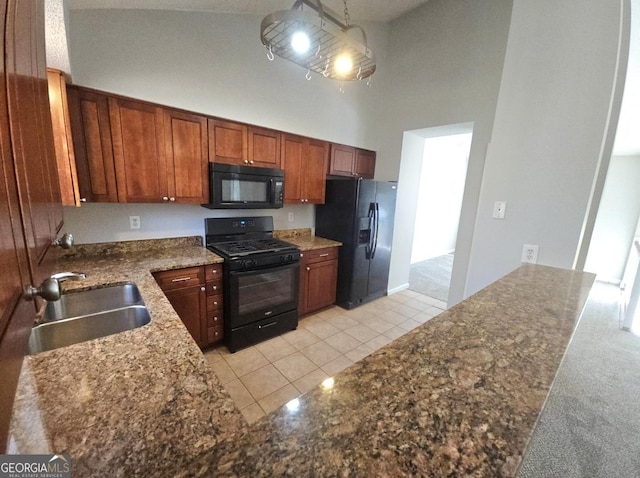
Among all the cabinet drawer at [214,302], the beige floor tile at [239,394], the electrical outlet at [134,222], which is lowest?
the beige floor tile at [239,394]

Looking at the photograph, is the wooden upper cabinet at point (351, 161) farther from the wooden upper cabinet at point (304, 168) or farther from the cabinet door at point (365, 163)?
the wooden upper cabinet at point (304, 168)

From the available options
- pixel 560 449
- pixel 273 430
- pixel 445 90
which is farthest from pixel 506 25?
pixel 273 430

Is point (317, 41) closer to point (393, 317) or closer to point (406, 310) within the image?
point (393, 317)

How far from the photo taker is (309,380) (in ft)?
6.96

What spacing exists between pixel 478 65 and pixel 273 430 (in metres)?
3.60

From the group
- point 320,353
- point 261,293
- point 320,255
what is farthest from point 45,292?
point 320,255

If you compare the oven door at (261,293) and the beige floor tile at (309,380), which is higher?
the oven door at (261,293)

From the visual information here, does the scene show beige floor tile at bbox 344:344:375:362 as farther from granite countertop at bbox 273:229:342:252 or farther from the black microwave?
the black microwave

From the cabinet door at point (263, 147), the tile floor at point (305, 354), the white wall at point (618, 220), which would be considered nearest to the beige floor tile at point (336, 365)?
the tile floor at point (305, 354)

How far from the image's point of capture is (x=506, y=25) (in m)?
2.54

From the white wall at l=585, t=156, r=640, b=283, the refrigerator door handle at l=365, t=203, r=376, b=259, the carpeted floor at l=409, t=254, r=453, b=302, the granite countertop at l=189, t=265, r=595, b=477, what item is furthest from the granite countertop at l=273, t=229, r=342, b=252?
the white wall at l=585, t=156, r=640, b=283

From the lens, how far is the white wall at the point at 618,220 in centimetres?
456

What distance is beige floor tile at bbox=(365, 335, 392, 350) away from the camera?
2636mm

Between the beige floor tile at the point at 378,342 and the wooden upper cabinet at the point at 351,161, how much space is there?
2.04 m
